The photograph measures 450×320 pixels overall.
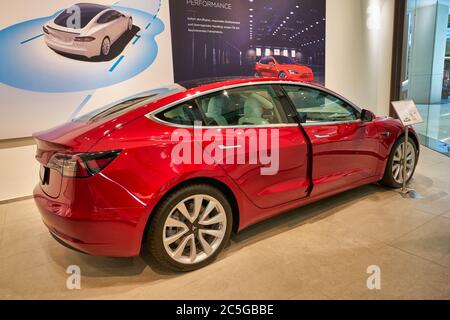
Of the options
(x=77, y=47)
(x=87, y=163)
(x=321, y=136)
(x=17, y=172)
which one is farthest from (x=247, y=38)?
(x=87, y=163)

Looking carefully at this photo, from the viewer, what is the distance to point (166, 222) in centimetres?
206

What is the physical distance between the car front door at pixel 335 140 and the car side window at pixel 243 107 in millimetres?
201

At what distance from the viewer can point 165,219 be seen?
2041 millimetres

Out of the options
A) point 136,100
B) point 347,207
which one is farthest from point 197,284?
point 347,207

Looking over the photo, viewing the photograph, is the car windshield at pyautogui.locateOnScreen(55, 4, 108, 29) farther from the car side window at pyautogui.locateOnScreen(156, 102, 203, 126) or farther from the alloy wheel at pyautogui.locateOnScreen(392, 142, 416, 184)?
the alloy wheel at pyautogui.locateOnScreen(392, 142, 416, 184)

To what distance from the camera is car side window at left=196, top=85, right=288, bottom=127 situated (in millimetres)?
2328

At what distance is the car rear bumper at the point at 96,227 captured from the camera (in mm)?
1885

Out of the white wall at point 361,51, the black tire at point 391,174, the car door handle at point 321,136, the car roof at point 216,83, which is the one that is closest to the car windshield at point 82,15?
the car roof at point 216,83

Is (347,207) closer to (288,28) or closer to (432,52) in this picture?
(288,28)

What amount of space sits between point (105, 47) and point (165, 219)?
9.53 ft

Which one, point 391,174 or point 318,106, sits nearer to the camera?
point 318,106

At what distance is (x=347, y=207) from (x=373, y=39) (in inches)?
196

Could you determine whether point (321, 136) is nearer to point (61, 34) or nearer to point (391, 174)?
point (391, 174)

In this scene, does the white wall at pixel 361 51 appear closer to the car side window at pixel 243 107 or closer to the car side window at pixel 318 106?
the car side window at pixel 318 106
